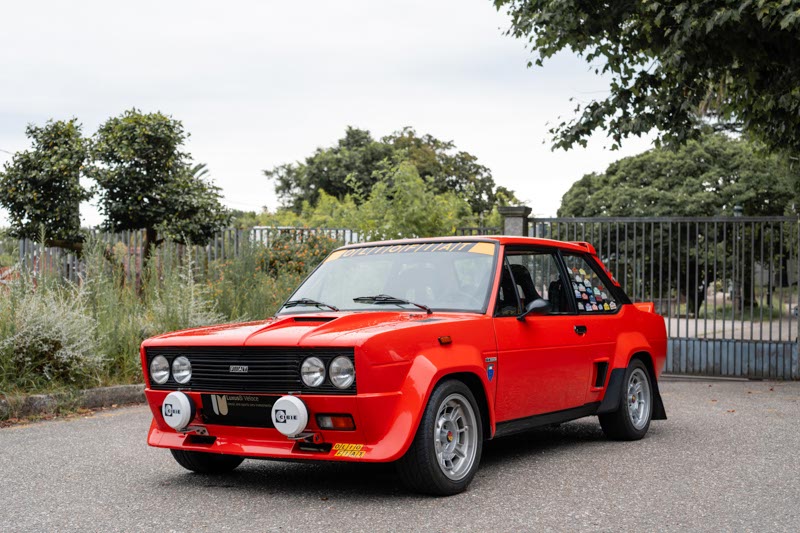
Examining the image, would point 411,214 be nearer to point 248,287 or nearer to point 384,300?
point 248,287

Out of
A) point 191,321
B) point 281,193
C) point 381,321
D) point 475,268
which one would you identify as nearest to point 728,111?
point 191,321

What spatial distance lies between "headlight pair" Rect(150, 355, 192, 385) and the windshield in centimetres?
107

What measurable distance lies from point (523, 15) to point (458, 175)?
148ft

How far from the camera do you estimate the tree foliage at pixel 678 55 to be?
12281mm

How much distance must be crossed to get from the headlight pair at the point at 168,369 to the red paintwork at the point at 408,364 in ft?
0.32

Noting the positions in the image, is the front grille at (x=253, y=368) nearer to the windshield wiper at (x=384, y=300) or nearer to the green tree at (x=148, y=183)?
the windshield wiper at (x=384, y=300)

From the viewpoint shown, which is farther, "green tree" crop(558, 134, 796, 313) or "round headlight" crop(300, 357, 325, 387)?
"green tree" crop(558, 134, 796, 313)

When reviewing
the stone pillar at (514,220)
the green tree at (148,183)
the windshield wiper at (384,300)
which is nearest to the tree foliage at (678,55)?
the stone pillar at (514,220)

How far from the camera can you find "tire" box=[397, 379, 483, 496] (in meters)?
5.64

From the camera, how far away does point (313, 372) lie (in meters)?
5.60

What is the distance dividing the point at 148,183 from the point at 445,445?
17.7m

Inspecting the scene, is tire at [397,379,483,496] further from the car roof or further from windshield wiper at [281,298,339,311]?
the car roof

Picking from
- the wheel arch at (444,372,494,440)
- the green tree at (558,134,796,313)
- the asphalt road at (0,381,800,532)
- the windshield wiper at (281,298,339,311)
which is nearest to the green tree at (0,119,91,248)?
the asphalt road at (0,381,800,532)

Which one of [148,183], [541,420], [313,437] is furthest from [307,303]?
[148,183]
